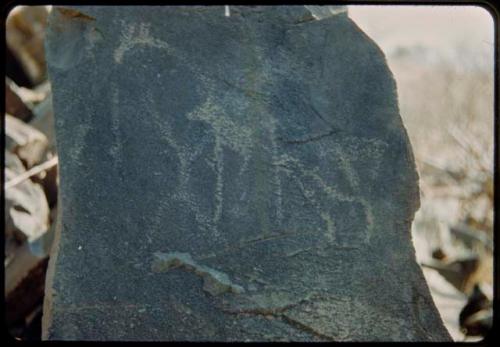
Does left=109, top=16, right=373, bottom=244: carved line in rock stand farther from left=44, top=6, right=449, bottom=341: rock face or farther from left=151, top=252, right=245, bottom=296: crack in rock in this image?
left=151, top=252, right=245, bottom=296: crack in rock

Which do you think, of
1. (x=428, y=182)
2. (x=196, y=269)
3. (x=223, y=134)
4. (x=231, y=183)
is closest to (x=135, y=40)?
(x=223, y=134)

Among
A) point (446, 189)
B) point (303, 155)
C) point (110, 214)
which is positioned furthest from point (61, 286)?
point (446, 189)

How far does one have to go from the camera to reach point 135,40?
67.1 inches

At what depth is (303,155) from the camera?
5.59 feet

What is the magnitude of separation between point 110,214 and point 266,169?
390mm

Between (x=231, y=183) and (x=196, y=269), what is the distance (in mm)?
223

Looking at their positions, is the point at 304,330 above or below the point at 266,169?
below

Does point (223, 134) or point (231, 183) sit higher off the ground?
point (223, 134)

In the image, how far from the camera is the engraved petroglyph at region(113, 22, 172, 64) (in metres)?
1.70

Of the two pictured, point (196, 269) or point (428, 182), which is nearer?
point (196, 269)

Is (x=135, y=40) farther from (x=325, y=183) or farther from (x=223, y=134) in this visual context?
(x=325, y=183)

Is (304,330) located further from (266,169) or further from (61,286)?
(61,286)

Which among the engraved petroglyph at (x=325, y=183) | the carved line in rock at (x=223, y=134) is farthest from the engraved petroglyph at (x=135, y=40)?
the engraved petroglyph at (x=325, y=183)

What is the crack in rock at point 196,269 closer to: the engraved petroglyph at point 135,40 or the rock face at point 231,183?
the rock face at point 231,183
